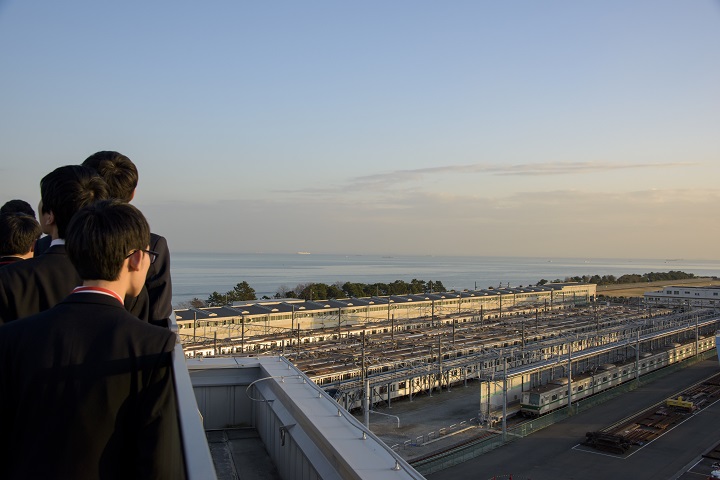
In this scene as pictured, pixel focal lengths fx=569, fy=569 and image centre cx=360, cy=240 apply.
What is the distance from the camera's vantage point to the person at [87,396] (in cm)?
65

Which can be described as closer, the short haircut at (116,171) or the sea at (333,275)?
the short haircut at (116,171)

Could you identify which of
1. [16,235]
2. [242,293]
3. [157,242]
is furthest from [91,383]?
[242,293]

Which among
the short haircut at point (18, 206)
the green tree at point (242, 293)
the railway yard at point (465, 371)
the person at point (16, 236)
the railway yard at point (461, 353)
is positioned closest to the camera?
the person at point (16, 236)

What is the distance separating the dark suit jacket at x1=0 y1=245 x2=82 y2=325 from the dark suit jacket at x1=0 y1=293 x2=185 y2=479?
12.6 inches

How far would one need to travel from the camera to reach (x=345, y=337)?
51.6 ft

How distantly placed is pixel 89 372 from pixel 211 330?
573 inches

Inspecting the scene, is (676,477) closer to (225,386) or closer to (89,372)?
(225,386)

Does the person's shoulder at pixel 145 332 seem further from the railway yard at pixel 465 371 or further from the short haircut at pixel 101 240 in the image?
the railway yard at pixel 465 371

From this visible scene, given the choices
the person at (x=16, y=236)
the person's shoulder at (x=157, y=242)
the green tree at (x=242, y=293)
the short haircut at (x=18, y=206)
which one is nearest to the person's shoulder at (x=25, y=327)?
the person's shoulder at (x=157, y=242)

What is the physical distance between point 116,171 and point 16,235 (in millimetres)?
456

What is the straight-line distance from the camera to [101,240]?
72cm

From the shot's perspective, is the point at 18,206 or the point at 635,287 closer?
the point at 18,206

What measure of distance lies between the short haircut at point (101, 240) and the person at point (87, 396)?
0.04 meters

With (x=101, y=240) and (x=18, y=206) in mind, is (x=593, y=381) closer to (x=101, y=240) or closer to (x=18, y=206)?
(x=18, y=206)
